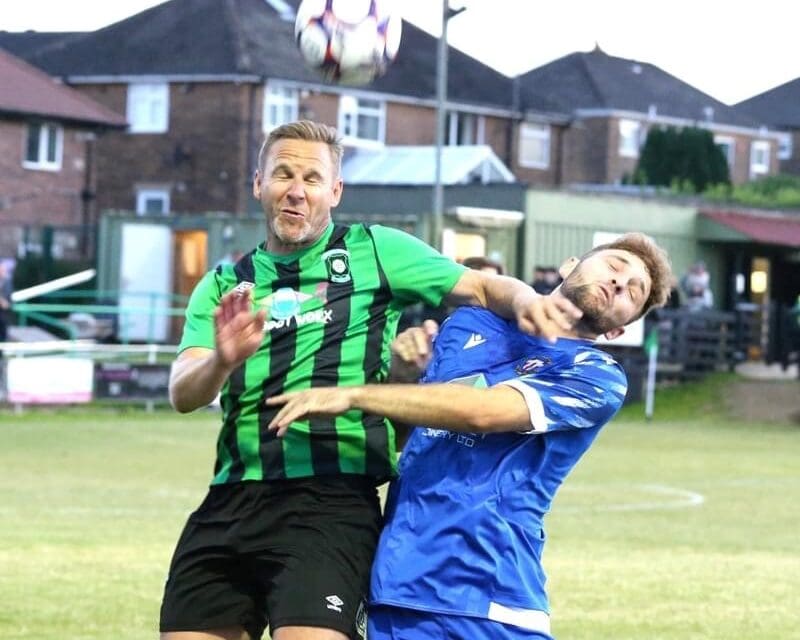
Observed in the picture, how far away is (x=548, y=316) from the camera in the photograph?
5.04 metres

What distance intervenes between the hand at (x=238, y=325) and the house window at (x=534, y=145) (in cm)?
5754

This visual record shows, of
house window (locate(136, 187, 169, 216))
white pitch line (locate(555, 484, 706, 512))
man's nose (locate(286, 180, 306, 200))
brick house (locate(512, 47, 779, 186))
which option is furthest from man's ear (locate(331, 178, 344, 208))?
brick house (locate(512, 47, 779, 186))

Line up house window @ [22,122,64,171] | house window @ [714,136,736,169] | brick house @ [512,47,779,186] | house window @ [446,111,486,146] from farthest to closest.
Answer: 1. house window @ [714,136,736,169]
2. brick house @ [512,47,779,186]
3. house window @ [446,111,486,146]
4. house window @ [22,122,64,171]

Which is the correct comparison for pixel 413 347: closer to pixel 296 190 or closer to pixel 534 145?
pixel 296 190

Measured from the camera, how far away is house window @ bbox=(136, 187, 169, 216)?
179ft

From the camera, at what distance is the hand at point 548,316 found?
5008mm

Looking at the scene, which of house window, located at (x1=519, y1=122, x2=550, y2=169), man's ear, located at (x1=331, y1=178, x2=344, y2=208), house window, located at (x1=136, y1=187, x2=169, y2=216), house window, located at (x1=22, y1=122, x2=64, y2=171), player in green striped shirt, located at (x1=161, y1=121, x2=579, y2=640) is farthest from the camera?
house window, located at (x1=519, y1=122, x2=550, y2=169)

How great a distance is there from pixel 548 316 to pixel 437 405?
0.38 m

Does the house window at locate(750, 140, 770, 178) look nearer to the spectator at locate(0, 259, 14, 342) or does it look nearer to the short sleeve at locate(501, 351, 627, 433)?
the spectator at locate(0, 259, 14, 342)

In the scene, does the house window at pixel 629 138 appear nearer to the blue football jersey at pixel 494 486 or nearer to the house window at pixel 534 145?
the house window at pixel 534 145

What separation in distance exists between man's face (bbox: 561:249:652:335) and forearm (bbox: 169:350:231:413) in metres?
0.98

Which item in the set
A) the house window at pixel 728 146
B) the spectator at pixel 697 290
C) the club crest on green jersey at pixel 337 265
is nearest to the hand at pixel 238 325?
the club crest on green jersey at pixel 337 265

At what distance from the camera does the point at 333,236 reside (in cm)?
588

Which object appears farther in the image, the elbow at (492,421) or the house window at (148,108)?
the house window at (148,108)
